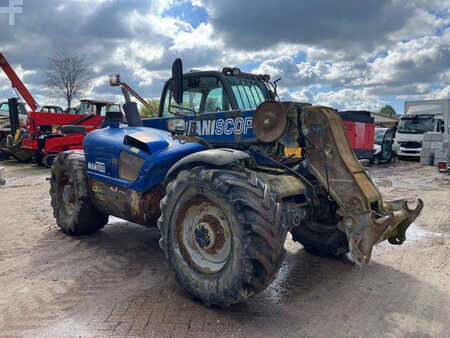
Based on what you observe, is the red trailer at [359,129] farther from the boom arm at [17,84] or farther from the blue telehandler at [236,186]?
the boom arm at [17,84]

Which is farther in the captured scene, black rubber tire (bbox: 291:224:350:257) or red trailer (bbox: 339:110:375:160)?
red trailer (bbox: 339:110:375:160)

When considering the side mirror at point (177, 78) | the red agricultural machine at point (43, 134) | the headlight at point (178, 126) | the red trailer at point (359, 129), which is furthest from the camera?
the red agricultural machine at point (43, 134)

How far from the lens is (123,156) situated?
4.53m

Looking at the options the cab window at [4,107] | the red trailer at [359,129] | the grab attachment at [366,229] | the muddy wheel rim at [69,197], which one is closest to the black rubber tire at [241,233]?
the grab attachment at [366,229]

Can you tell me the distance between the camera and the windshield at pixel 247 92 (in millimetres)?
4676

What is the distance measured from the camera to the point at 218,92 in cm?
465

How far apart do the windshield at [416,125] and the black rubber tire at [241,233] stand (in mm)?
17598

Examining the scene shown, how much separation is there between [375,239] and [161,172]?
225 cm

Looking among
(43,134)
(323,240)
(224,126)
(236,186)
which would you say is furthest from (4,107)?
(236,186)

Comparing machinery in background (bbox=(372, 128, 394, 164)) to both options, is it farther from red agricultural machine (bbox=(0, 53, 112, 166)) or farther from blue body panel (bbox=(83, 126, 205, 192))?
blue body panel (bbox=(83, 126, 205, 192))

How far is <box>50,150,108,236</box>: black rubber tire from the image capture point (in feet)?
17.0

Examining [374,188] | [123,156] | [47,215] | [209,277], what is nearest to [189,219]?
[209,277]

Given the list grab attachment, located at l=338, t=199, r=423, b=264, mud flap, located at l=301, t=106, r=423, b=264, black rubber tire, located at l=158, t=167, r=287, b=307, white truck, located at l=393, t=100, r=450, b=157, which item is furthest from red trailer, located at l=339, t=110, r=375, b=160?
white truck, located at l=393, t=100, r=450, b=157

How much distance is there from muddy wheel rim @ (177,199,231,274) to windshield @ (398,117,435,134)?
1748cm
